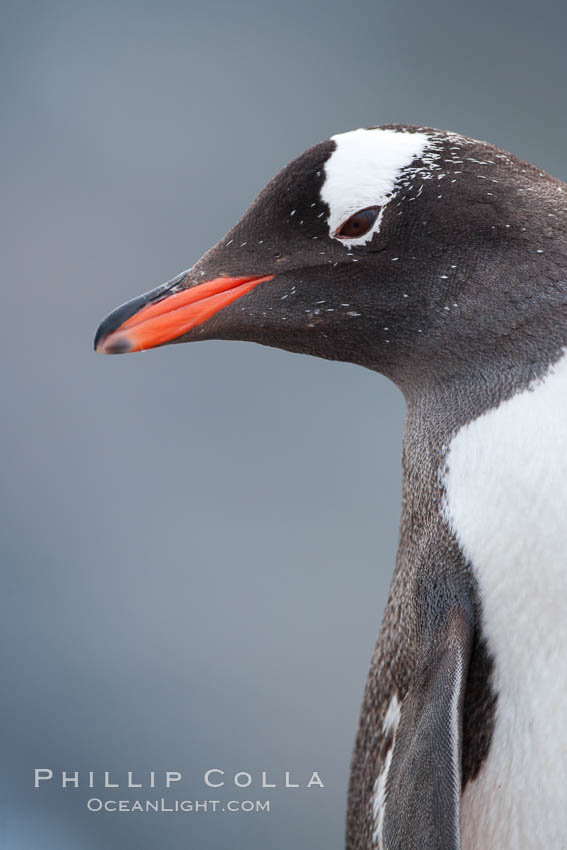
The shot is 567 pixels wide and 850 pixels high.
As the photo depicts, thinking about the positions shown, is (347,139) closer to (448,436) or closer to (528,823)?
(448,436)

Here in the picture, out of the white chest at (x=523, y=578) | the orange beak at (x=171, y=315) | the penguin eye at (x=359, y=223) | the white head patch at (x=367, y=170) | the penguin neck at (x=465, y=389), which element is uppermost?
the white head patch at (x=367, y=170)

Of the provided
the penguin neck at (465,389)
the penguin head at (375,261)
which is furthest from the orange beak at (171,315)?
the penguin neck at (465,389)

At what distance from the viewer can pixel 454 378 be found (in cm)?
67

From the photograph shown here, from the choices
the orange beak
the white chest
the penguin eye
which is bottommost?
the white chest

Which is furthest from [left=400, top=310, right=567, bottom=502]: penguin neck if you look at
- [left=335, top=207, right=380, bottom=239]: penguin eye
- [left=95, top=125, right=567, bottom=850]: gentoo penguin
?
[left=335, top=207, right=380, bottom=239]: penguin eye

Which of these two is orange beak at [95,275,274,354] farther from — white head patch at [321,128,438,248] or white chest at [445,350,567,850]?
white chest at [445,350,567,850]

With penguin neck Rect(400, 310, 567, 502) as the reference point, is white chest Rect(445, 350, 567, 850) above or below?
below

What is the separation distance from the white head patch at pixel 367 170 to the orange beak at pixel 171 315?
72 millimetres

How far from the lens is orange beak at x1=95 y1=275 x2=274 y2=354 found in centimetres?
70

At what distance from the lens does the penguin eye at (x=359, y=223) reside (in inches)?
26.1

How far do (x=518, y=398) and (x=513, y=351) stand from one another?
0.03 metres

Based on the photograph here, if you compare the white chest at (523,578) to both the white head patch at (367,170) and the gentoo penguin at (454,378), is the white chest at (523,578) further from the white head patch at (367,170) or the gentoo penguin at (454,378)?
the white head patch at (367,170)

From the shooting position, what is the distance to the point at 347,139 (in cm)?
68

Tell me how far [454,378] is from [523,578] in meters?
0.14
